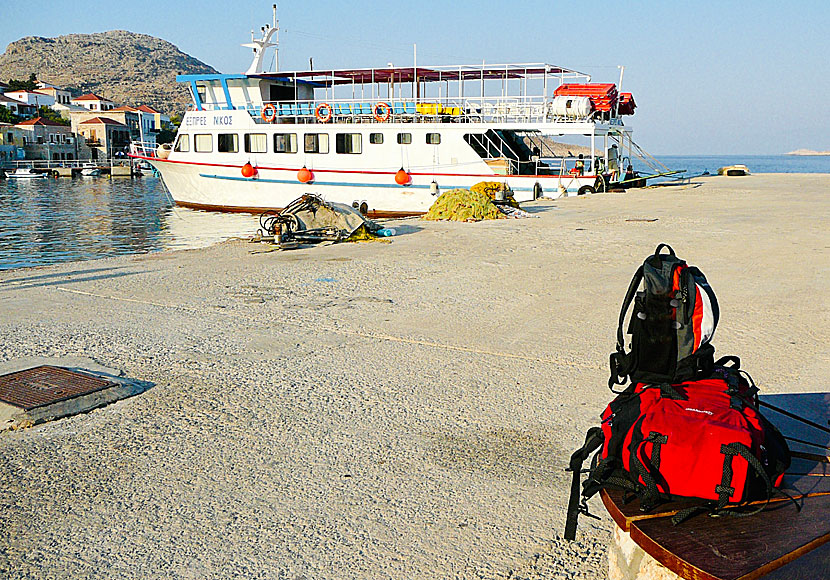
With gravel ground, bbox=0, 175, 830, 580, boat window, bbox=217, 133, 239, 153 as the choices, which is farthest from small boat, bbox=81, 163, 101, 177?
gravel ground, bbox=0, 175, 830, 580

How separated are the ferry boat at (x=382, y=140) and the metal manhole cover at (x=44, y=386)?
18.6 m

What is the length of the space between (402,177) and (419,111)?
2555 mm

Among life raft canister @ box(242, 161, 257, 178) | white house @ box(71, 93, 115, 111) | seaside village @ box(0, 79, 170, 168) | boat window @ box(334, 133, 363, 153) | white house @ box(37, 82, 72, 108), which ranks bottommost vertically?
life raft canister @ box(242, 161, 257, 178)

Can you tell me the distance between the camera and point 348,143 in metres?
26.5

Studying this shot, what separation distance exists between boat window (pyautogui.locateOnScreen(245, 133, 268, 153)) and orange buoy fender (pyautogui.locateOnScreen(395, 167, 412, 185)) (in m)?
5.53

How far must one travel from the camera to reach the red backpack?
229cm

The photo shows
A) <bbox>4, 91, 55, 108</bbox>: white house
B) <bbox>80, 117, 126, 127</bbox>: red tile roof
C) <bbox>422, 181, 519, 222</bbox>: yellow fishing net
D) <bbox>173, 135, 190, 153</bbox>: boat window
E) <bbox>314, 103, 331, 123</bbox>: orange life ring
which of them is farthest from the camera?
<bbox>4, 91, 55, 108</bbox>: white house

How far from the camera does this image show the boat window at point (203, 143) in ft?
94.9

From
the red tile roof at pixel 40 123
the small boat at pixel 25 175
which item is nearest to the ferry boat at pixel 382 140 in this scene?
the small boat at pixel 25 175

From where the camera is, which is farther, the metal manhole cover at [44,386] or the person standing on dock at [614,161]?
the person standing on dock at [614,161]

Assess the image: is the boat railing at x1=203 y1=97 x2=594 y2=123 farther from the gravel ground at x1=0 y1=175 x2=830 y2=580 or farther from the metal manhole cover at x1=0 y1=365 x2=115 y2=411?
the metal manhole cover at x1=0 y1=365 x2=115 y2=411

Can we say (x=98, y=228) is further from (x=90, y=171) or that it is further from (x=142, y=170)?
(x=142, y=170)

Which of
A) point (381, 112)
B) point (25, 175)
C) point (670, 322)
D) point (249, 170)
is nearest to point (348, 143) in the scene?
point (381, 112)

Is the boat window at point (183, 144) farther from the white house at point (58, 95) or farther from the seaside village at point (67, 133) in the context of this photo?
the white house at point (58, 95)
